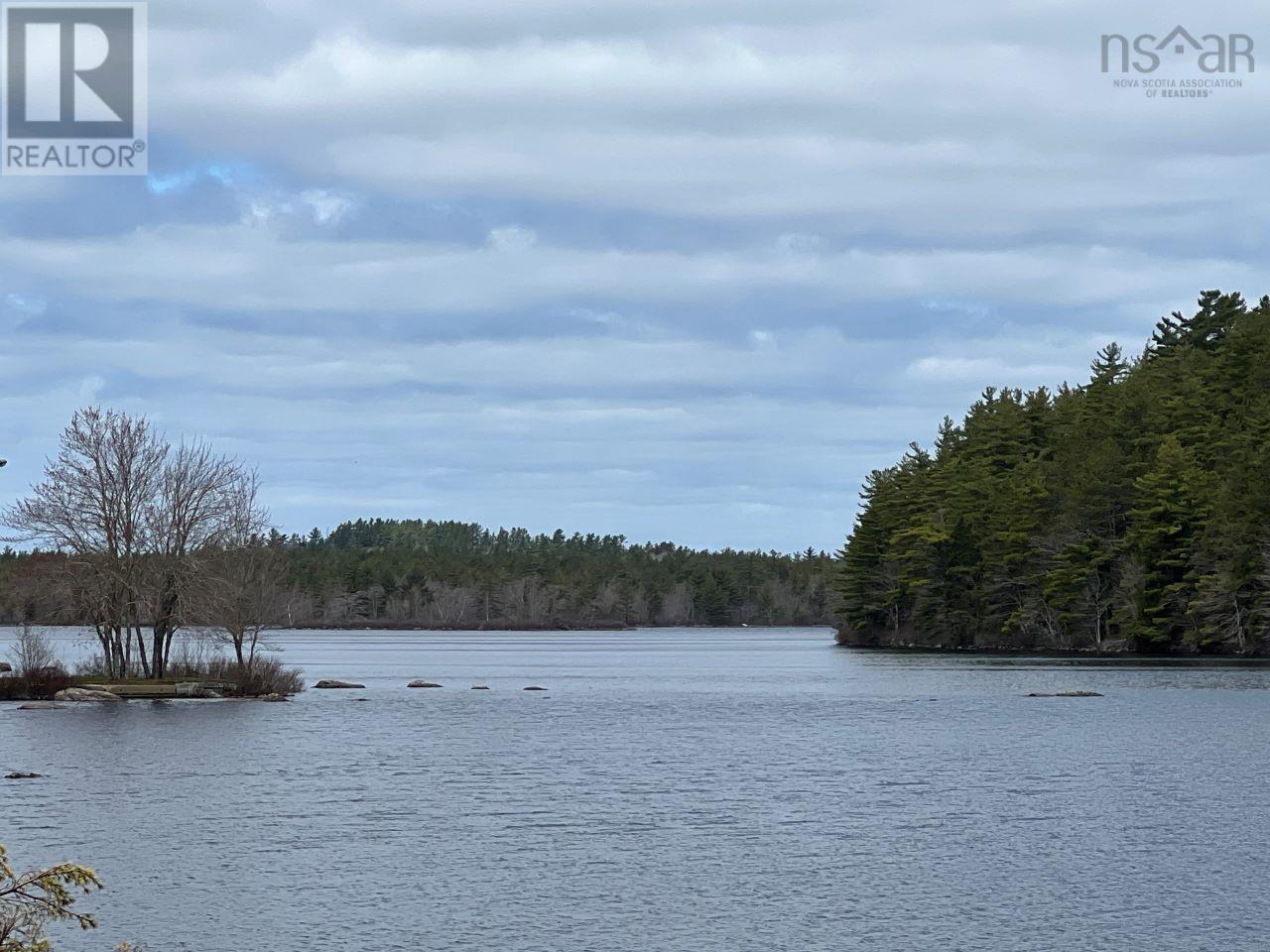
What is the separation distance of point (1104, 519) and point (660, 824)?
88.8m

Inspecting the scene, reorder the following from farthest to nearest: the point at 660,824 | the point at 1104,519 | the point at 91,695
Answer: the point at 1104,519 < the point at 91,695 < the point at 660,824

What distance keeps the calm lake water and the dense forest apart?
3582 cm

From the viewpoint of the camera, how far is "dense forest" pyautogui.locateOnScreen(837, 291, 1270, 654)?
103938 millimetres

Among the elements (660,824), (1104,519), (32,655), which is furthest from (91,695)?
(1104,519)

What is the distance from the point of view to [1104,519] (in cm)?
11788

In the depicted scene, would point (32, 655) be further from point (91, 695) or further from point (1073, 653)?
point (1073, 653)

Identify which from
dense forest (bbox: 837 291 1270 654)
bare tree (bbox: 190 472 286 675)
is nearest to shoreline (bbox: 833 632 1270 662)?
dense forest (bbox: 837 291 1270 654)

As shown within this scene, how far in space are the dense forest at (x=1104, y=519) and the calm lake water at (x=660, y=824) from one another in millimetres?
35818

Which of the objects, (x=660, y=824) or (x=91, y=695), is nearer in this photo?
(x=660, y=824)

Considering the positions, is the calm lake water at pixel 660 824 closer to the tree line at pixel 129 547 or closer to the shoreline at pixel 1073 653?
the tree line at pixel 129 547

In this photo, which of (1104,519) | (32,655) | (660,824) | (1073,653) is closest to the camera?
(660,824)

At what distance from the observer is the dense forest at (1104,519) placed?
104m

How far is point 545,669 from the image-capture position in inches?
4715

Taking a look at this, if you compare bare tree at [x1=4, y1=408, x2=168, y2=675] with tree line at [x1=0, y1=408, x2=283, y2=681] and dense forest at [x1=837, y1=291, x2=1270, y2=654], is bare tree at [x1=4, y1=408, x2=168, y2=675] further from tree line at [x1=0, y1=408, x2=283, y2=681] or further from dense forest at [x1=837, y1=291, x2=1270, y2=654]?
dense forest at [x1=837, y1=291, x2=1270, y2=654]
